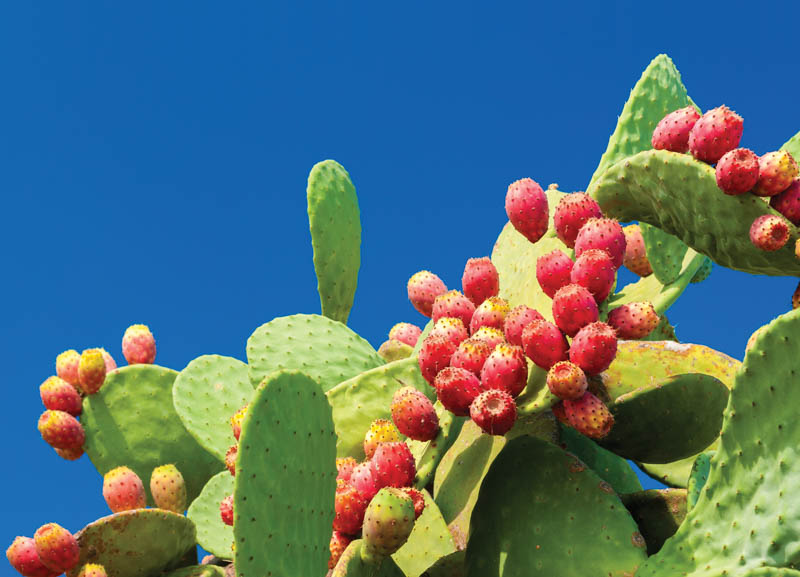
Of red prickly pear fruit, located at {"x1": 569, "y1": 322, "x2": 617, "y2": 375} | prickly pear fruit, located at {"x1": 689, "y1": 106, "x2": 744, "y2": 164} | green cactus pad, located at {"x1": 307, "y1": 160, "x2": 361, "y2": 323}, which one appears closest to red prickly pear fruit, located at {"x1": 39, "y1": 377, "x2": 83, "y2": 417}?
green cactus pad, located at {"x1": 307, "y1": 160, "x2": 361, "y2": 323}

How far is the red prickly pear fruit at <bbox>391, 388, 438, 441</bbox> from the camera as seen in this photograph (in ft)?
6.42

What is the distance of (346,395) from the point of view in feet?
7.60

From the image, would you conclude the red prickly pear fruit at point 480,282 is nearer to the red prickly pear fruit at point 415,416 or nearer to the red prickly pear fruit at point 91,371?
the red prickly pear fruit at point 415,416

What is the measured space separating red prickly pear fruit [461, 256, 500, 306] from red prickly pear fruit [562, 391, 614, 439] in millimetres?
479

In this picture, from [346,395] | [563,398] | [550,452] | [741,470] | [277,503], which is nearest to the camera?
[277,503]

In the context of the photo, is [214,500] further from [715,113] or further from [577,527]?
[715,113]

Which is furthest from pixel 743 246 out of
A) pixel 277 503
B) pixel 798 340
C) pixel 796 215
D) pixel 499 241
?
pixel 277 503

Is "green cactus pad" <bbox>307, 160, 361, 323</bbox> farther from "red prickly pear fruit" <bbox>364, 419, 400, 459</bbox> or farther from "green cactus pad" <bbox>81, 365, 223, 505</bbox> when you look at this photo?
"red prickly pear fruit" <bbox>364, 419, 400, 459</bbox>

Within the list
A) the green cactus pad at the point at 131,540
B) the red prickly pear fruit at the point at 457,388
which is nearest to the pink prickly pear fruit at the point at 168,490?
the green cactus pad at the point at 131,540


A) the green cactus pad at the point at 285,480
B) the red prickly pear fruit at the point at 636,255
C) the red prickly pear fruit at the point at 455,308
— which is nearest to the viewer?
the green cactus pad at the point at 285,480

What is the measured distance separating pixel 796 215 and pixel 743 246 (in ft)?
0.38

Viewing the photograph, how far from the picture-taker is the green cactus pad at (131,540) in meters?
2.22

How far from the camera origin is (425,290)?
2613 mm

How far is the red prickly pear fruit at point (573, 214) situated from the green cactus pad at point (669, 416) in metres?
0.35
